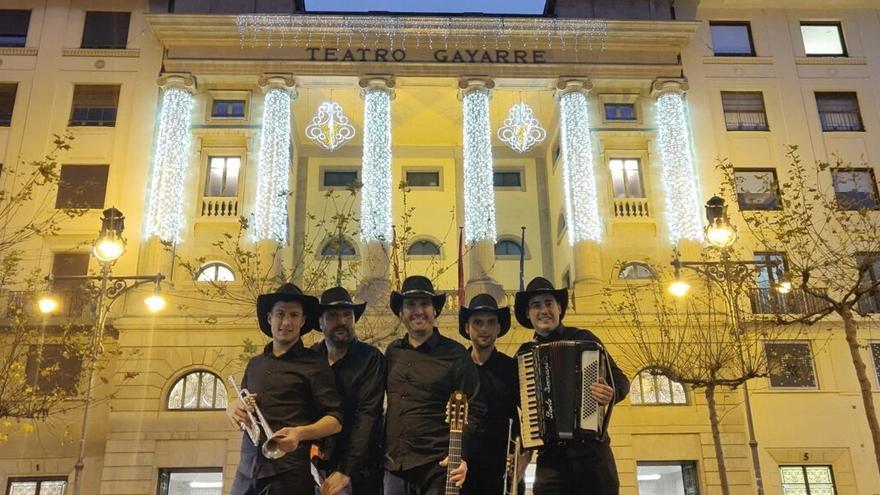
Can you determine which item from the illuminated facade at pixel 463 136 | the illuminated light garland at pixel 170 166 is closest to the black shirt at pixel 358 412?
the illuminated facade at pixel 463 136

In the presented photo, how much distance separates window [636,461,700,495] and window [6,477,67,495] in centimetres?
1570

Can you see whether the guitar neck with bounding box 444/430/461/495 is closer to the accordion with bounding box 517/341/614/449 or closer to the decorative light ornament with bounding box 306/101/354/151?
the accordion with bounding box 517/341/614/449

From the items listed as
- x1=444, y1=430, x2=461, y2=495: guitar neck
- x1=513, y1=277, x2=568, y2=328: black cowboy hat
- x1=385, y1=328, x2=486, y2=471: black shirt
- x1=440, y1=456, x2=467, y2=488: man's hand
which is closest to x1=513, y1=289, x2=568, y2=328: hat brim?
x1=513, y1=277, x2=568, y2=328: black cowboy hat

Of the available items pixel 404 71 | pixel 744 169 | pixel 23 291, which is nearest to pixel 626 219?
pixel 744 169

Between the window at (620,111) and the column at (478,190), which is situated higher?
the window at (620,111)

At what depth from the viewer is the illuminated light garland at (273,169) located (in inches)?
952

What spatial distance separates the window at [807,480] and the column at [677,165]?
705cm

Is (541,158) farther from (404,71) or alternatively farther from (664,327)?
(664,327)

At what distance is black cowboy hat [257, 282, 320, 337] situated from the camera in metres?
6.26

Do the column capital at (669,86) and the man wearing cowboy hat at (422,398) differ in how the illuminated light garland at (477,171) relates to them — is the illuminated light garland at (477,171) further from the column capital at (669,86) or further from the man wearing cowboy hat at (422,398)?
the man wearing cowboy hat at (422,398)

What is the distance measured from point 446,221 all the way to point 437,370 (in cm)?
2394

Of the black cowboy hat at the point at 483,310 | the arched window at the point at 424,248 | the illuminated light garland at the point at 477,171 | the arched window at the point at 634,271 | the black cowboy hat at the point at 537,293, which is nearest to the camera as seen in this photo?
the black cowboy hat at the point at 483,310

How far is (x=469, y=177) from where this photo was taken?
25.0 metres

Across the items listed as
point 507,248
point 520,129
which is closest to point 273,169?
point 520,129
